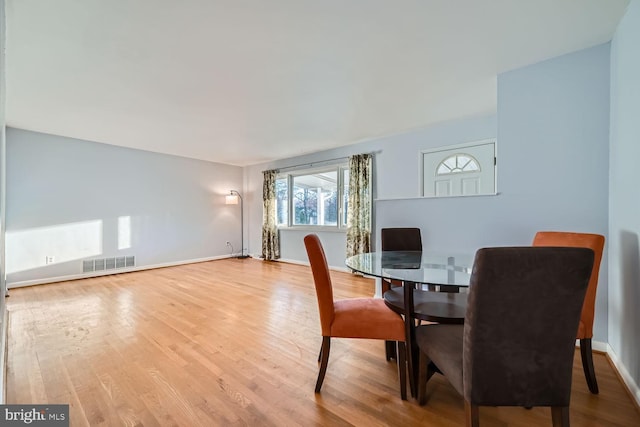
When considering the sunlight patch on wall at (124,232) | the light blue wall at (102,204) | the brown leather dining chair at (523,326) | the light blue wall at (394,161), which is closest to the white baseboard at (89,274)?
the light blue wall at (102,204)

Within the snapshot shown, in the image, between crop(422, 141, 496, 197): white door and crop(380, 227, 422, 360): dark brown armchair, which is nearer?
crop(380, 227, 422, 360): dark brown armchair

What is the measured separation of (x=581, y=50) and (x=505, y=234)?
155 centimetres

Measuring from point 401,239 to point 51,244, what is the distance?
5.13 metres

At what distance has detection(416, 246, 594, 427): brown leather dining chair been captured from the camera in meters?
0.96

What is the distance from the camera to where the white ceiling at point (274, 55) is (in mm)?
1667

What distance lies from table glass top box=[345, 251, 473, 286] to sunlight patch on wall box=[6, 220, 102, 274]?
4709mm

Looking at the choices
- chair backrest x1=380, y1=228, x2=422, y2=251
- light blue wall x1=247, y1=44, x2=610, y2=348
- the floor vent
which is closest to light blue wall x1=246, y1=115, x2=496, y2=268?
chair backrest x1=380, y1=228, x2=422, y2=251

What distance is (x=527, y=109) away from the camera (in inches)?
90.1

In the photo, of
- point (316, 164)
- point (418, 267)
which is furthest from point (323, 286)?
point (316, 164)

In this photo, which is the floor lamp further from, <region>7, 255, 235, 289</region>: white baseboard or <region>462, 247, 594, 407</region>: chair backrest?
<region>462, 247, 594, 407</region>: chair backrest

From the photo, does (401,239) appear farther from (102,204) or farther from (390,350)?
(102,204)

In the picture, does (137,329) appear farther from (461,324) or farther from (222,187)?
(222,187)

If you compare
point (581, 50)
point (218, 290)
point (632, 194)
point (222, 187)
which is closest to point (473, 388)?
point (632, 194)

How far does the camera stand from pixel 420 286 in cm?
175
